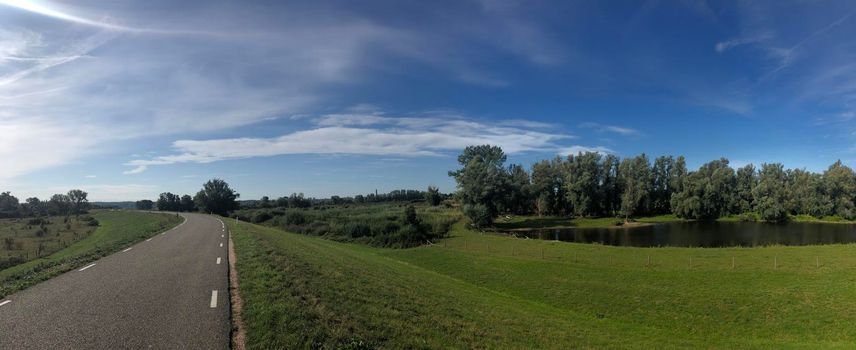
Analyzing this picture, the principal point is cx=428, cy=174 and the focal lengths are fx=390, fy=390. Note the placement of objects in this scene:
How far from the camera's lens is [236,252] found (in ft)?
67.4

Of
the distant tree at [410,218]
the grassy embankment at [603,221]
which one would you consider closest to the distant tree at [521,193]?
the grassy embankment at [603,221]

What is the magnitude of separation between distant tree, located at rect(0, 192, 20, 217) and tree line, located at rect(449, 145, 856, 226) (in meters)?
148

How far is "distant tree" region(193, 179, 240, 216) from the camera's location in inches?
4360

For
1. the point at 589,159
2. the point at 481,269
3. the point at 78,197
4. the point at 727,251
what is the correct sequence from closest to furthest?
the point at 481,269 < the point at 727,251 < the point at 589,159 < the point at 78,197

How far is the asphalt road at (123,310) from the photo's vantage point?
8509 mm

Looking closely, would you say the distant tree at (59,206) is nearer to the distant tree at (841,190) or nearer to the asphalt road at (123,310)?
the asphalt road at (123,310)

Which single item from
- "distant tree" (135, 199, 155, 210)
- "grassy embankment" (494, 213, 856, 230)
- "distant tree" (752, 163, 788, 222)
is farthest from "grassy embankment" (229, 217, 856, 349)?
"distant tree" (135, 199, 155, 210)

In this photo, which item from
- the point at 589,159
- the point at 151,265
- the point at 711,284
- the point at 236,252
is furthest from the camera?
the point at 589,159

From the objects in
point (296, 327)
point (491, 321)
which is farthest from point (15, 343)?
point (491, 321)

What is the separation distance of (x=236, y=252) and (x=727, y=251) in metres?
50.2

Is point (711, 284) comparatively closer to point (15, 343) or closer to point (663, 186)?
point (15, 343)

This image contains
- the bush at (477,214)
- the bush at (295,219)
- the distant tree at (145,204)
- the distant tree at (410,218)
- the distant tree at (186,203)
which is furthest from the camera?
the distant tree at (145,204)

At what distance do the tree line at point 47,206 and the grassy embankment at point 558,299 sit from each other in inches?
5997

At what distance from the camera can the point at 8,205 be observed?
14462 centimetres
